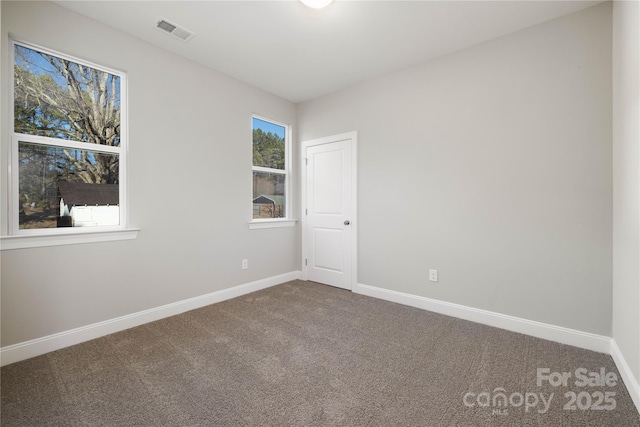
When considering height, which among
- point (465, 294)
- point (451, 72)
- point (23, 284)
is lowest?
point (465, 294)

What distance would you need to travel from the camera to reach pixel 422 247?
3.09 meters

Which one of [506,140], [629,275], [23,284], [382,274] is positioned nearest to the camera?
[629,275]

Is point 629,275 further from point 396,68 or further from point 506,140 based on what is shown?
point 396,68

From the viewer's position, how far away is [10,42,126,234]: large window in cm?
210

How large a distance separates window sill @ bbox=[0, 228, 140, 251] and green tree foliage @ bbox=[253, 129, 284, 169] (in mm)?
1797

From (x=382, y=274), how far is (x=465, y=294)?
36.9 inches

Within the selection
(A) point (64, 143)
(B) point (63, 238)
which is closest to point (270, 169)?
(A) point (64, 143)

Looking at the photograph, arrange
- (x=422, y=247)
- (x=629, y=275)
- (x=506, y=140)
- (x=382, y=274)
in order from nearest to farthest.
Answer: (x=629, y=275)
(x=506, y=140)
(x=422, y=247)
(x=382, y=274)

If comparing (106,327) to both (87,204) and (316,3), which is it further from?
(316,3)

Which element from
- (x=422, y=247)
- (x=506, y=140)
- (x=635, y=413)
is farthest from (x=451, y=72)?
(x=635, y=413)

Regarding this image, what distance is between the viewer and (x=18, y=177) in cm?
207

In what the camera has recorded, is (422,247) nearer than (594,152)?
No

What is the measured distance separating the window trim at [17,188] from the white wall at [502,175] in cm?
261

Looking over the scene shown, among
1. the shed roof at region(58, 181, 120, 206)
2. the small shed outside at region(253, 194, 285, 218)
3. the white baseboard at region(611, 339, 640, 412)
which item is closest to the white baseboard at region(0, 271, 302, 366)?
the small shed outside at region(253, 194, 285, 218)
